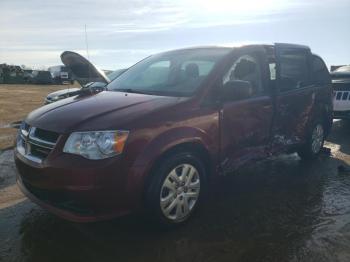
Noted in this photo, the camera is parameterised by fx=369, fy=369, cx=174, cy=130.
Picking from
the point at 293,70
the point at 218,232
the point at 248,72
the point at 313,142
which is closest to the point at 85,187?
the point at 218,232

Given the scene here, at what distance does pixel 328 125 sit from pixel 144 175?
436cm

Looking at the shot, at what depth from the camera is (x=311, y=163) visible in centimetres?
590

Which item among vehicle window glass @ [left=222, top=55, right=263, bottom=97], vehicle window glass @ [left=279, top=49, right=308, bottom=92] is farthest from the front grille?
vehicle window glass @ [left=279, top=49, right=308, bottom=92]

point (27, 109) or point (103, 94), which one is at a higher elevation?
point (103, 94)

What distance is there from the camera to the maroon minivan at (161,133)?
306 cm

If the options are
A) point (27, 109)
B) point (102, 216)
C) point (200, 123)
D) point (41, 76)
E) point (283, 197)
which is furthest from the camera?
point (41, 76)

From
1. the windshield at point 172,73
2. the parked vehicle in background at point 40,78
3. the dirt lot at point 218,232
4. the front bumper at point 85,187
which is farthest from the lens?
the parked vehicle in background at point 40,78

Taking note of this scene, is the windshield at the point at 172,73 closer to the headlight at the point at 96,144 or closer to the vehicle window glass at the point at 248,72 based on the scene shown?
the vehicle window glass at the point at 248,72

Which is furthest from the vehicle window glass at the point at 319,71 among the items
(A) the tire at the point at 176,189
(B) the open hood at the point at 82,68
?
(B) the open hood at the point at 82,68

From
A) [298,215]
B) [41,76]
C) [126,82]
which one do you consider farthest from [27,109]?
[41,76]

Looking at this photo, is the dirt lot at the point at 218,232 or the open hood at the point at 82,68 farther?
the open hood at the point at 82,68

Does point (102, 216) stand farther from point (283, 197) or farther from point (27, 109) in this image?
point (27, 109)

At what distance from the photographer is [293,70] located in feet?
17.3

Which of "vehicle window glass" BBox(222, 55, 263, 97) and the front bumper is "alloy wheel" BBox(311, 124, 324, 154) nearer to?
"vehicle window glass" BBox(222, 55, 263, 97)
